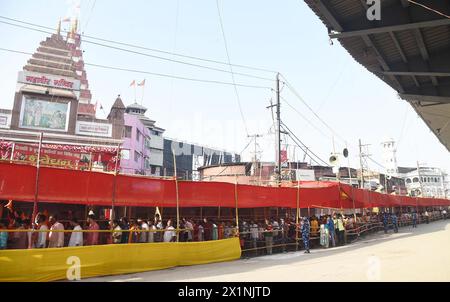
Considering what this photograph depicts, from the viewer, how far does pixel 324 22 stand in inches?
357

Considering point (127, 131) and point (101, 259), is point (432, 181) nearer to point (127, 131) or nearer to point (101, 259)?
point (127, 131)

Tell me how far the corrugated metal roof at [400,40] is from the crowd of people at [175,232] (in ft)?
26.5

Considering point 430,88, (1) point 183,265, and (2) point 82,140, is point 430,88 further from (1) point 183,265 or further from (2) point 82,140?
(2) point 82,140

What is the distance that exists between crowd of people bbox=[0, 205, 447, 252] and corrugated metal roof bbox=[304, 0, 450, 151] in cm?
806

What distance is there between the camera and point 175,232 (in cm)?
1398

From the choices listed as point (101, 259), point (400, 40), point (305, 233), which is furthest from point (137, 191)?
point (400, 40)

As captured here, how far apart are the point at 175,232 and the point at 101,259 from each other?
417cm

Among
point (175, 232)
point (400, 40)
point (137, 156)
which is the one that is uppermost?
point (137, 156)

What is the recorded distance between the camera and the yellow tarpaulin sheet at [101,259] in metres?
8.62

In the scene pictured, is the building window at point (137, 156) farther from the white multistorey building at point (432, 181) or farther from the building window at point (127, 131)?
the white multistorey building at point (432, 181)

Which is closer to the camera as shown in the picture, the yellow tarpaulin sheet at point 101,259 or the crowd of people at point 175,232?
the yellow tarpaulin sheet at point 101,259

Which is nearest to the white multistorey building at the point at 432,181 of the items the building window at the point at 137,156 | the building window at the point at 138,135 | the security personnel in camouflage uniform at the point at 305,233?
the building window at the point at 137,156

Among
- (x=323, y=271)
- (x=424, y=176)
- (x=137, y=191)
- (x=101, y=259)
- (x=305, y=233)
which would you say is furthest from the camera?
(x=424, y=176)

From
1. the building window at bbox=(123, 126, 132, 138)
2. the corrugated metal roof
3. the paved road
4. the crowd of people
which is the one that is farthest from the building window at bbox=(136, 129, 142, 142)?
the corrugated metal roof
